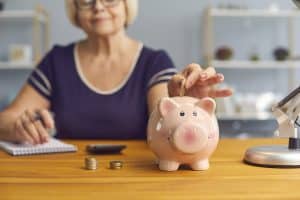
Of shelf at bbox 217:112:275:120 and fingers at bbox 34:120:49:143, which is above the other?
fingers at bbox 34:120:49:143

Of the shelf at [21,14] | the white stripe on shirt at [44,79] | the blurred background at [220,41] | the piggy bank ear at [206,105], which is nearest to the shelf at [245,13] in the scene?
the blurred background at [220,41]

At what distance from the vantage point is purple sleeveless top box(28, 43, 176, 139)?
1.57 meters

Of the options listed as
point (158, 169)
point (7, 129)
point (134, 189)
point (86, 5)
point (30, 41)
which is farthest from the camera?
point (30, 41)

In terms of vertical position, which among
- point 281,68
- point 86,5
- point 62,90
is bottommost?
point 281,68

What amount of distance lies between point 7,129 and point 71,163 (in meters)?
0.47

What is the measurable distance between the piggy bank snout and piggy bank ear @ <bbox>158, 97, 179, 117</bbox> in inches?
1.6

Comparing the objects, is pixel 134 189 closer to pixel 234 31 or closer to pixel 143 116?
pixel 143 116

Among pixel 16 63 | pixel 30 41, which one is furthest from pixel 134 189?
pixel 30 41

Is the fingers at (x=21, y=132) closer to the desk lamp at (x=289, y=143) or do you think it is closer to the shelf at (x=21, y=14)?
the desk lamp at (x=289, y=143)

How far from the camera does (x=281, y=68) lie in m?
3.67

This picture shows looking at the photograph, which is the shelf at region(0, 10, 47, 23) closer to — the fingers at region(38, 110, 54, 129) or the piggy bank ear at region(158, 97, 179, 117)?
the fingers at region(38, 110, 54, 129)

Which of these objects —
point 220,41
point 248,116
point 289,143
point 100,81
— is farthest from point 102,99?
point 220,41

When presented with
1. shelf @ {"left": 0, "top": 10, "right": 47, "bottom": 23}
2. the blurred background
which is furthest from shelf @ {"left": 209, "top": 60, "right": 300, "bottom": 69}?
shelf @ {"left": 0, "top": 10, "right": 47, "bottom": 23}

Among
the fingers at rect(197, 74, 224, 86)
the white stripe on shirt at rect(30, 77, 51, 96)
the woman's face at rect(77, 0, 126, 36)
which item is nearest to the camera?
the fingers at rect(197, 74, 224, 86)
